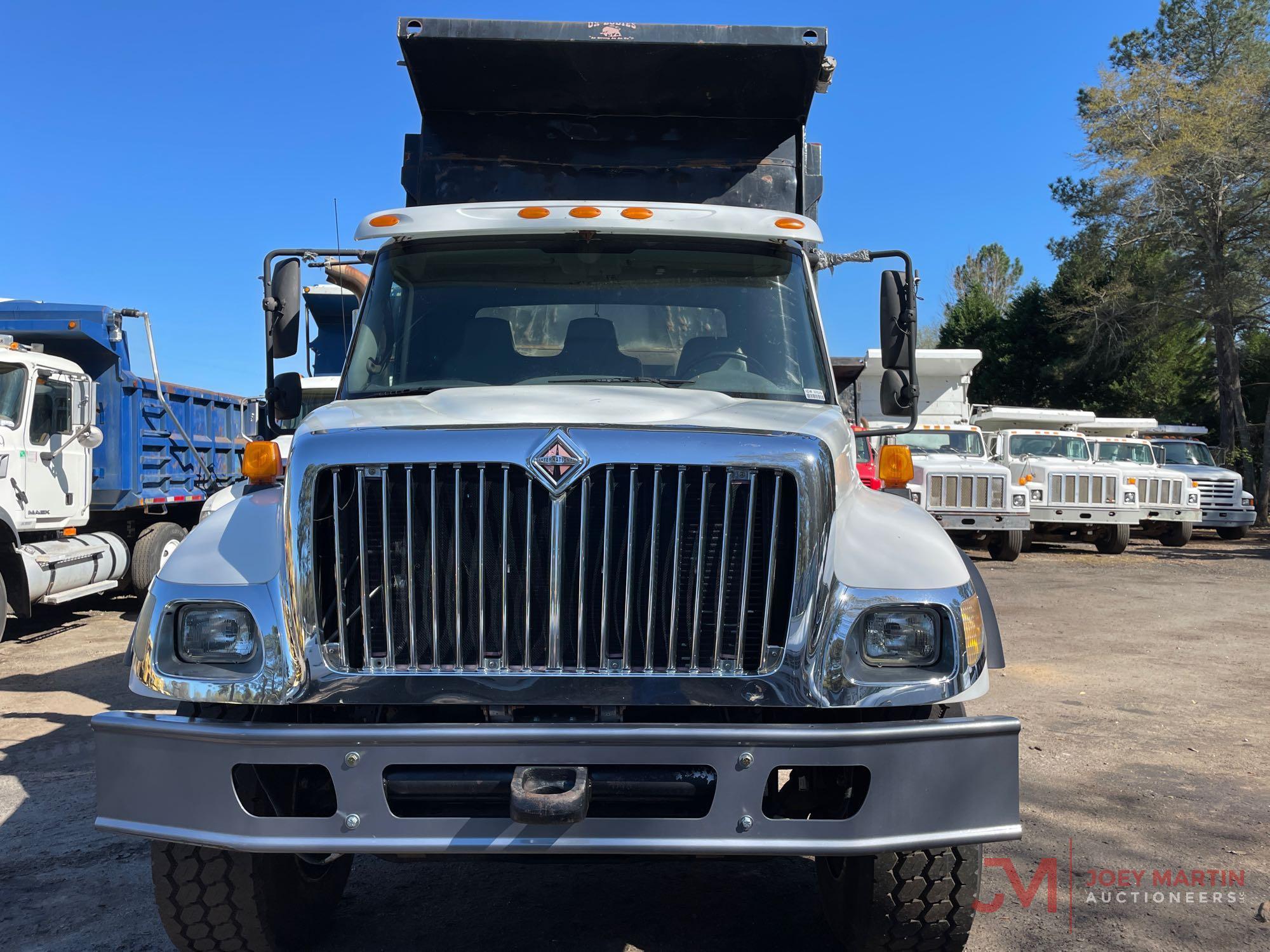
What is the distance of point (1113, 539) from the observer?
17781 millimetres

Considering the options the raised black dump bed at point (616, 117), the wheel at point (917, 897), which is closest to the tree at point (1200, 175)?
the raised black dump bed at point (616, 117)

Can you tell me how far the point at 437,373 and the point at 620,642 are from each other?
148 cm

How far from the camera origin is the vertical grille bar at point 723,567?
2.77 meters

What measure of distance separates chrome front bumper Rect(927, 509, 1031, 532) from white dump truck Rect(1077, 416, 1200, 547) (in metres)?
3.14

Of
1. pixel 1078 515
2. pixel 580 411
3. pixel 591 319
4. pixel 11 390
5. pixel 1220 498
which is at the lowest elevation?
pixel 1220 498

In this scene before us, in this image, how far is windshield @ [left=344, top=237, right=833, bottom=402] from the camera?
377 centimetres

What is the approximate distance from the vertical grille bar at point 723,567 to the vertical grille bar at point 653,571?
6.8 inches

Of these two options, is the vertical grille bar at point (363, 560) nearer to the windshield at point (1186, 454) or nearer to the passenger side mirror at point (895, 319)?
the passenger side mirror at point (895, 319)

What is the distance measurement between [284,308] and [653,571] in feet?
7.92

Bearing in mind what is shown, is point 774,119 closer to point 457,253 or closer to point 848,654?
point 457,253

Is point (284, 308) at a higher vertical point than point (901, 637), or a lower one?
higher

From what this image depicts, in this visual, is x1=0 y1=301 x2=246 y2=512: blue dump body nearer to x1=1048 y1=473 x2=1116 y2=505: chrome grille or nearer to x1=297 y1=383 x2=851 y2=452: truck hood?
x1=297 y1=383 x2=851 y2=452: truck hood

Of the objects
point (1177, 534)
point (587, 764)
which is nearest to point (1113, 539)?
point (1177, 534)

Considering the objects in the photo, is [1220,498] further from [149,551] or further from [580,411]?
[580,411]
